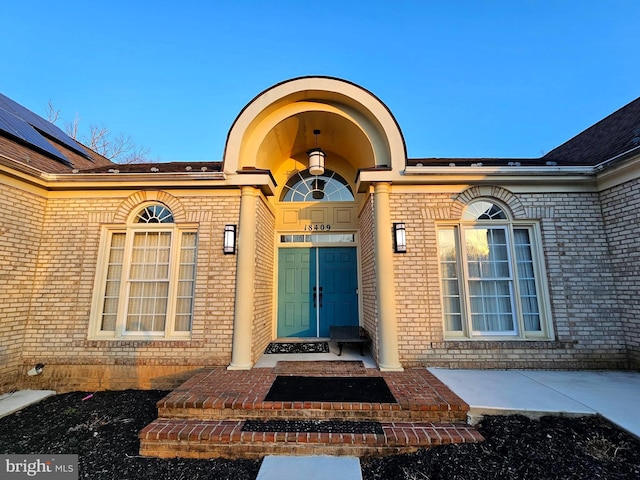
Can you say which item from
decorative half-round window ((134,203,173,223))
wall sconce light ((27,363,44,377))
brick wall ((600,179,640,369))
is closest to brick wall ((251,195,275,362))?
decorative half-round window ((134,203,173,223))

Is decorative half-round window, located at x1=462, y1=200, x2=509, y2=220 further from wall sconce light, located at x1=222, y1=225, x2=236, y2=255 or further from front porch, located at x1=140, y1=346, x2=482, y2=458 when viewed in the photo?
wall sconce light, located at x1=222, y1=225, x2=236, y2=255

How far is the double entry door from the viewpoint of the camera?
5.94 meters

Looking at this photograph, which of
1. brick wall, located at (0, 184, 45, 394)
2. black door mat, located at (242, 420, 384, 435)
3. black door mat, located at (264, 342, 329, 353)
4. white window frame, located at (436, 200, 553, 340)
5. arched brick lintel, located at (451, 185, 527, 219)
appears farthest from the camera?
black door mat, located at (264, 342, 329, 353)

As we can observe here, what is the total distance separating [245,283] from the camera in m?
4.50

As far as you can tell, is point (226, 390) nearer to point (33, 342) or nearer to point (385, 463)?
point (385, 463)

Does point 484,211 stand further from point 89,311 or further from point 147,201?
point 89,311

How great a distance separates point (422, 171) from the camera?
4.64 m

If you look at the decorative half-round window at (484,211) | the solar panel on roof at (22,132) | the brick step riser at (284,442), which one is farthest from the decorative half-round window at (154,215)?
the decorative half-round window at (484,211)

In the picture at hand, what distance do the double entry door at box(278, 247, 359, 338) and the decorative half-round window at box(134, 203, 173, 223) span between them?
238 cm

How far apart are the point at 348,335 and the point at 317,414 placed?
2.09 metres

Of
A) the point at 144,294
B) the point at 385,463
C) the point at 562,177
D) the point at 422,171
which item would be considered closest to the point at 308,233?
the point at 422,171

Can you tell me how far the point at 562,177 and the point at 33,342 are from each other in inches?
370

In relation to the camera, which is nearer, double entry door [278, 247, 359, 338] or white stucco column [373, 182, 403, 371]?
white stucco column [373, 182, 403, 371]

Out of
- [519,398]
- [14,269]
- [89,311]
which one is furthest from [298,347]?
[14,269]
